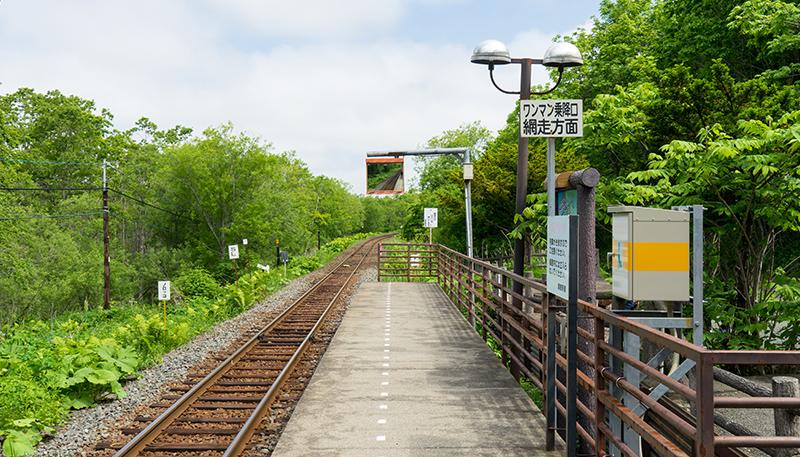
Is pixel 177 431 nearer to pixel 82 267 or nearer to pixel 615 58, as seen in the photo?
pixel 615 58

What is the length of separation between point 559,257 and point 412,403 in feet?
9.42

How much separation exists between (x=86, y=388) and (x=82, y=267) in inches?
1555

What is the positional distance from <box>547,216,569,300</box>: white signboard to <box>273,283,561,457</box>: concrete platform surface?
146 cm

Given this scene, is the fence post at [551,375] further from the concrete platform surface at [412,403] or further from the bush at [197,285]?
the bush at [197,285]

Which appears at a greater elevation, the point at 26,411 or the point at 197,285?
the point at 26,411

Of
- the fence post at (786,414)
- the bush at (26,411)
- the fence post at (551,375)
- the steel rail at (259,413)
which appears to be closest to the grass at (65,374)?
the bush at (26,411)

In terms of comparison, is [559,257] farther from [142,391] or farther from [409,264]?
[409,264]

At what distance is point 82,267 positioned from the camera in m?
44.9

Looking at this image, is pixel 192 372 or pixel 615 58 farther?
pixel 615 58

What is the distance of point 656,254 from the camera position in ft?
16.8

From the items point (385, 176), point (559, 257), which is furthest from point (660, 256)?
point (385, 176)

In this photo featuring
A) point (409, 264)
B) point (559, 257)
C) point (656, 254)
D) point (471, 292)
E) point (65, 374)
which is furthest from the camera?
point (409, 264)

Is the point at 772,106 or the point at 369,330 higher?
Answer: the point at 772,106

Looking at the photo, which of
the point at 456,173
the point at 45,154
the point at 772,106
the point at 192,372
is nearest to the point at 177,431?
the point at 192,372
